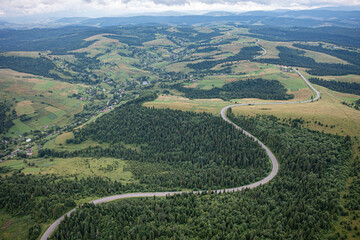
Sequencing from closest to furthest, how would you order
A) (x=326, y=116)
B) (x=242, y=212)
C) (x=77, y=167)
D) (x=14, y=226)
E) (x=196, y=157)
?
1. (x=242, y=212)
2. (x=14, y=226)
3. (x=77, y=167)
4. (x=326, y=116)
5. (x=196, y=157)

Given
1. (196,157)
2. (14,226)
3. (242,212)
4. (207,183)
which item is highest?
(242,212)

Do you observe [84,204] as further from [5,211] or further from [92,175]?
[92,175]

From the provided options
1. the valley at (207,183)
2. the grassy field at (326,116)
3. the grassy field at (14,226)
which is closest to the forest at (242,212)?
the valley at (207,183)

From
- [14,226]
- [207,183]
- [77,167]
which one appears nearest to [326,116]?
[207,183]

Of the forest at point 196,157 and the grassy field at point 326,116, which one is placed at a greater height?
the grassy field at point 326,116

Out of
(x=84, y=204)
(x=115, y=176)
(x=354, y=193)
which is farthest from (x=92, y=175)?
(x=354, y=193)

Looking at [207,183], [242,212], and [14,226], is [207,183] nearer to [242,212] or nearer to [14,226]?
[242,212]

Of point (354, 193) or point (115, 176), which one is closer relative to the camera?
point (354, 193)

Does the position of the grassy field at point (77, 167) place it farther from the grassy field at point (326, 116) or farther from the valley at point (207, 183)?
the grassy field at point (326, 116)
